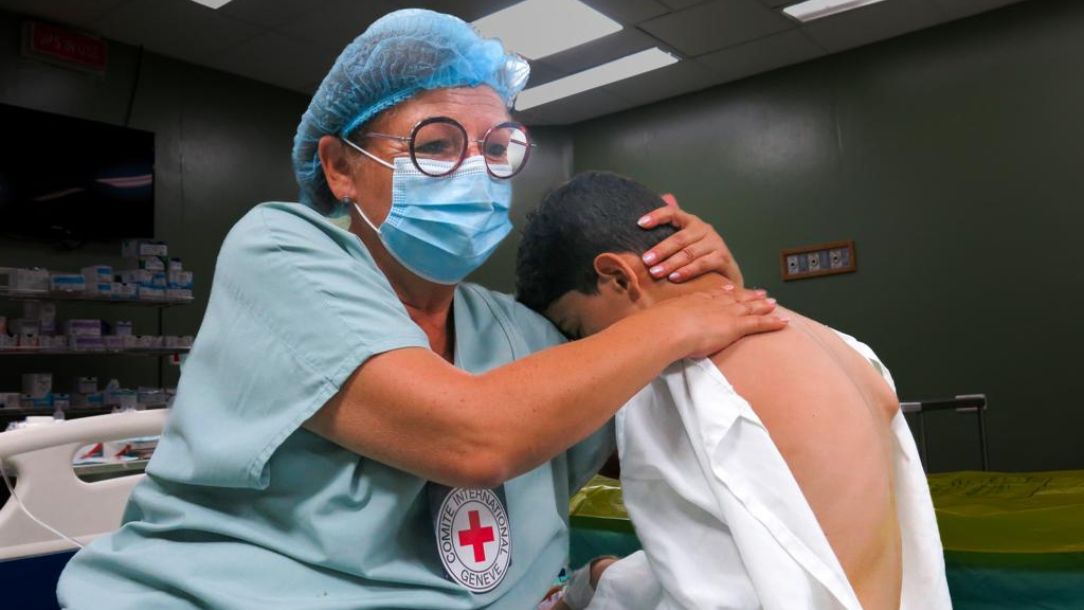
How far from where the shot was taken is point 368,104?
1199 mm

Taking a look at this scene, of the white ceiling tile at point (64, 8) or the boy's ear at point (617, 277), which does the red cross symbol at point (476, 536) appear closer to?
the boy's ear at point (617, 277)

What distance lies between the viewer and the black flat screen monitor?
4.71m

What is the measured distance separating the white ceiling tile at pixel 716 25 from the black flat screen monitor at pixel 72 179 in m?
3.45

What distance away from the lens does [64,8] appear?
475cm

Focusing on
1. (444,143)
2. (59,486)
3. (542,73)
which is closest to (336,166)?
(444,143)

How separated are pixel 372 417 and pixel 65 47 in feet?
17.3

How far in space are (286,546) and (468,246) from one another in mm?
508

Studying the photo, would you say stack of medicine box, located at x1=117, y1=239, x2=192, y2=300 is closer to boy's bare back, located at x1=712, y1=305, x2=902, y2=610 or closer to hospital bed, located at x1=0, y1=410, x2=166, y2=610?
hospital bed, located at x1=0, y1=410, x2=166, y2=610

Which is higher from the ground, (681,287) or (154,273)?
(154,273)

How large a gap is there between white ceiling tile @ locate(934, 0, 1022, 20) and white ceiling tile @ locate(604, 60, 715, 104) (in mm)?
1652

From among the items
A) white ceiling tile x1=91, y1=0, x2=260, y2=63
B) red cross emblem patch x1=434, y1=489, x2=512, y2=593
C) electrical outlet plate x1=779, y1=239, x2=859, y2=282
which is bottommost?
red cross emblem patch x1=434, y1=489, x2=512, y2=593

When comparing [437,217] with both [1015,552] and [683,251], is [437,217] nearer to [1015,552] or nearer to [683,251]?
[683,251]

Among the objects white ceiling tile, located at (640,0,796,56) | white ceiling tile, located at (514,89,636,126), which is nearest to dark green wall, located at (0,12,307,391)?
white ceiling tile, located at (514,89,636,126)

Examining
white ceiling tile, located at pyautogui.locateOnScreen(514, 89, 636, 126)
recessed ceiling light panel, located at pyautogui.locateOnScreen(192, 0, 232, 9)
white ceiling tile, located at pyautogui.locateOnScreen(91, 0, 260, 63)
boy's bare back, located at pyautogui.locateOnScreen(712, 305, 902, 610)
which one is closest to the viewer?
boy's bare back, located at pyautogui.locateOnScreen(712, 305, 902, 610)
